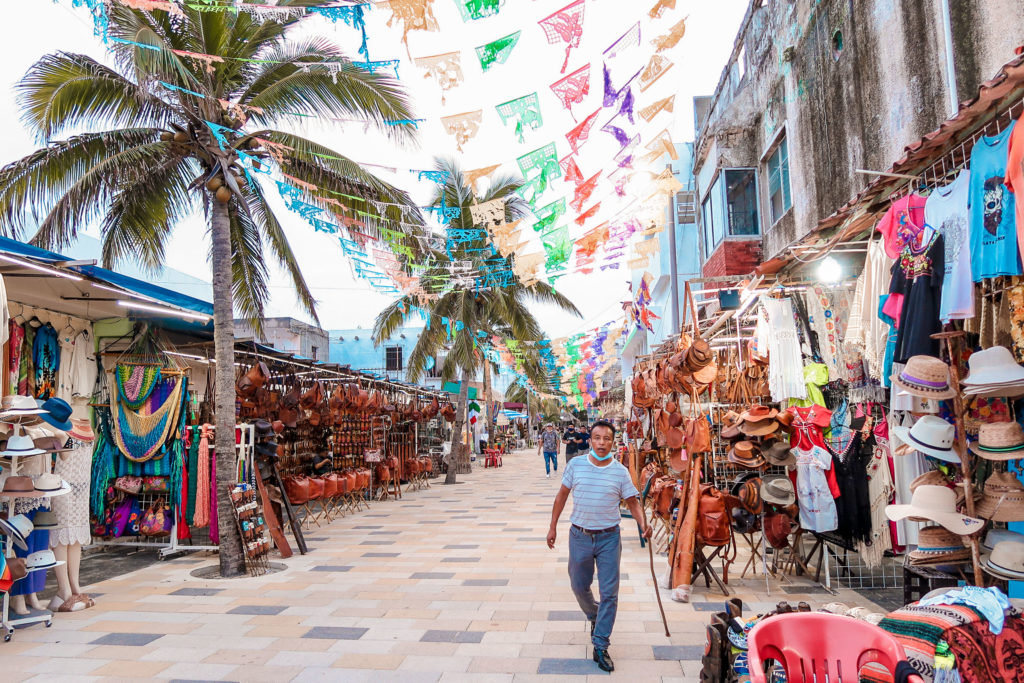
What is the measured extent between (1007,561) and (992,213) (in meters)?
2.05

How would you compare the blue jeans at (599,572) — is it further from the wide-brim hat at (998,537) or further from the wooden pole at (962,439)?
the wide-brim hat at (998,537)

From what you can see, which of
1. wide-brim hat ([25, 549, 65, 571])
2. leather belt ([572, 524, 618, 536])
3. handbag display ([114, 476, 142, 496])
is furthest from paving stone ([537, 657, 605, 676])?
handbag display ([114, 476, 142, 496])

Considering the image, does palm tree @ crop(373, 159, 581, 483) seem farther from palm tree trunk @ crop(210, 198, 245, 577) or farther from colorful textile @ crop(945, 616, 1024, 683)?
colorful textile @ crop(945, 616, 1024, 683)

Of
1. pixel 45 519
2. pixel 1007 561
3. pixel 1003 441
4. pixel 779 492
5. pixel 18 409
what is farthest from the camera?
pixel 779 492

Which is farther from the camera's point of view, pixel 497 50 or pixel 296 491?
pixel 296 491

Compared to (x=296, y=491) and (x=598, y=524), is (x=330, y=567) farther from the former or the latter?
(x=598, y=524)

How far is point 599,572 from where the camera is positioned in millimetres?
5164

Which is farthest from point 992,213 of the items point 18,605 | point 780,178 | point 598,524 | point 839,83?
point 780,178

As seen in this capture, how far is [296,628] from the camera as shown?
19.9 ft

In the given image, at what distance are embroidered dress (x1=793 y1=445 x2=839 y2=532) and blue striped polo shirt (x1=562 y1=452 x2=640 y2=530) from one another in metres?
2.55

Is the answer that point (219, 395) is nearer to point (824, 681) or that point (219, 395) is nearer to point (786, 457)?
point (786, 457)

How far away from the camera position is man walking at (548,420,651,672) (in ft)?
Result: 16.6

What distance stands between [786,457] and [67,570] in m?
7.45

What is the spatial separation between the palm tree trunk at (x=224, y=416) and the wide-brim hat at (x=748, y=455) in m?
6.05
